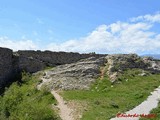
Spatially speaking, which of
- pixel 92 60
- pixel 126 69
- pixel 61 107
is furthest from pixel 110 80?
pixel 61 107

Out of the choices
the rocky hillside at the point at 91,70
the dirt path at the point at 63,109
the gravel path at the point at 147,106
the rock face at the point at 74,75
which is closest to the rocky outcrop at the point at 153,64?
the rocky hillside at the point at 91,70

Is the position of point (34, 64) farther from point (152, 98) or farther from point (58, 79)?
point (152, 98)

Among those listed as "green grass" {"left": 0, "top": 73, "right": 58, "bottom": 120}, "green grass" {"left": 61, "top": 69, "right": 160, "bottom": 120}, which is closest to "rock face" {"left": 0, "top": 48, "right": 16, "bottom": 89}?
"green grass" {"left": 0, "top": 73, "right": 58, "bottom": 120}

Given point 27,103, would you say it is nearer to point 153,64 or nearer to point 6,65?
point 6,65

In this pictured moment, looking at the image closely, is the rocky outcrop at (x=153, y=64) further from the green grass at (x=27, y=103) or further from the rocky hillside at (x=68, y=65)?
the green grass at (x=27, y=103)

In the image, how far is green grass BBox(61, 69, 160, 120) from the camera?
42.8 m

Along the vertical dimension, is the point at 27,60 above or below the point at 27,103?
above

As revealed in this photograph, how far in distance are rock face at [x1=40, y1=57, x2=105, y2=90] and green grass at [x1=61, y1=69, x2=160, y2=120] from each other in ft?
7.16

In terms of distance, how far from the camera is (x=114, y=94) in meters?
51.8

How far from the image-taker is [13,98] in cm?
4841

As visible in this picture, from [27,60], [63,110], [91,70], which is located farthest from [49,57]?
[63,110]

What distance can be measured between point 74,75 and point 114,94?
516 inches

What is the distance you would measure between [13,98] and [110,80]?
1903 centimetres

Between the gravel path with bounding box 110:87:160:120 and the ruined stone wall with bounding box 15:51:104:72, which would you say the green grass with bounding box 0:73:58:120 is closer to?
the gravel path with bounding box 110:87:160:120
